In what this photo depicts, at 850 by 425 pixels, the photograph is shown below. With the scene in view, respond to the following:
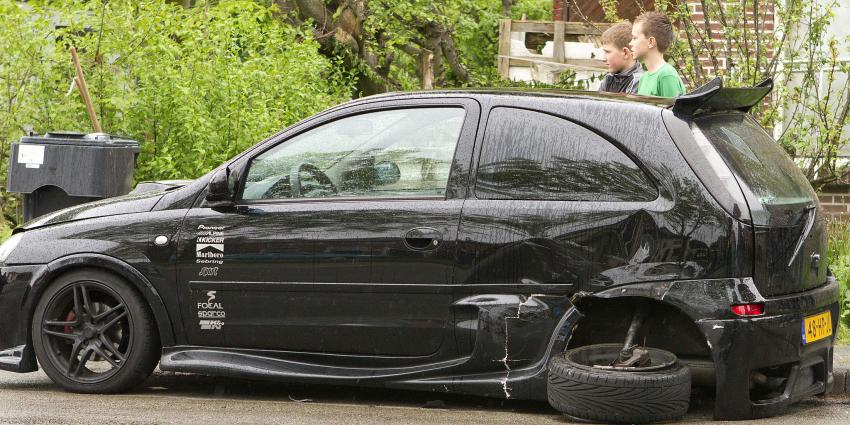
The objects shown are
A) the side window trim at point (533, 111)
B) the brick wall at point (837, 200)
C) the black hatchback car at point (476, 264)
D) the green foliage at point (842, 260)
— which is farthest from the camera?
the brick wall at point (837, 200)

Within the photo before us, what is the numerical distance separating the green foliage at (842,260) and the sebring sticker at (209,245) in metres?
3.91

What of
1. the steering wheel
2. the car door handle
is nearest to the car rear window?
the car door handle

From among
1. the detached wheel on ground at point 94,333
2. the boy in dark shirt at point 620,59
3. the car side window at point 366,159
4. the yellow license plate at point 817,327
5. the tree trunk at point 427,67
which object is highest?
the tree trunk at point 427,67

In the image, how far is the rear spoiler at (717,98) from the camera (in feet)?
18.4

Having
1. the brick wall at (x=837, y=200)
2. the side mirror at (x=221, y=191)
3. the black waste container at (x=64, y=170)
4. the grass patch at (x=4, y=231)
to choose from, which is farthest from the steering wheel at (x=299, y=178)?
the brick wall at (x=837, y=200)

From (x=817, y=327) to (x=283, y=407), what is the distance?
8.52 feet

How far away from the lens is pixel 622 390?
540 centimetres

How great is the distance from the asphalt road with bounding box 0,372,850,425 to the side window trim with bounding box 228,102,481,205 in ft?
3.39

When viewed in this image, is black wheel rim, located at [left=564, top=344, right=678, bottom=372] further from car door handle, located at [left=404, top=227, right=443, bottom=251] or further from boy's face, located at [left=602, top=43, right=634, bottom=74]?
boy's face, located at [left=602, top=43, right=634, bottom=74]

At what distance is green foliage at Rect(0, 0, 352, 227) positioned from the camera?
10453mm

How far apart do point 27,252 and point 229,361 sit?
129 cm

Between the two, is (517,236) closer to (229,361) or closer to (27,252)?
(229,361)

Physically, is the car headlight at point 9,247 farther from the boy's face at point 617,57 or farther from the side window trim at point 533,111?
the boy's face at point 617,57

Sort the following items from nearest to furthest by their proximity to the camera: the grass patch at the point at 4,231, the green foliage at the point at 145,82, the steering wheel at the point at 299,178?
the steering wheel at the point at 299,178 < the green foliage at the point at 145,82 < the grass patch at the point at 4,231
